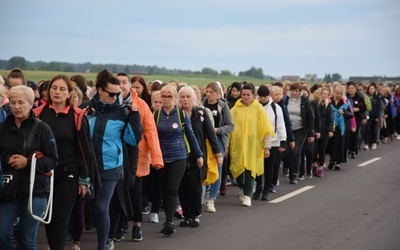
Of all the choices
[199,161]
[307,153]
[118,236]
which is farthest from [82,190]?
[307,153]

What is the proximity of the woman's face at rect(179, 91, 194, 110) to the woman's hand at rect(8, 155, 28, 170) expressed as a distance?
166 inches

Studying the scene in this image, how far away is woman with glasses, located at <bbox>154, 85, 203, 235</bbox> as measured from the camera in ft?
34.7

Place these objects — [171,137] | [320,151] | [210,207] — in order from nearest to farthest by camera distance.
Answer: [171,137] < [210,207] < [320,151]

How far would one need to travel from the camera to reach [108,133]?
8.87 metres

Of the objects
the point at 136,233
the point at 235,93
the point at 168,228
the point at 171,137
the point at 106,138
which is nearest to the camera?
the point at 106,138

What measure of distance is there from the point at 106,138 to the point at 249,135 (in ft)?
16.7

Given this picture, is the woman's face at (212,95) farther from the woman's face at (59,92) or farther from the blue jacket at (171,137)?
the woman's face at (59,92)

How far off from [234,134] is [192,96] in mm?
2405

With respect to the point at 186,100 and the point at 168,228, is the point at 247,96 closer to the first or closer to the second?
the point at 186,100

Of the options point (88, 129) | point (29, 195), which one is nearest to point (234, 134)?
point (88, 129)

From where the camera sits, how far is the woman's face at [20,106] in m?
7.54

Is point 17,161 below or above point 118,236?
above

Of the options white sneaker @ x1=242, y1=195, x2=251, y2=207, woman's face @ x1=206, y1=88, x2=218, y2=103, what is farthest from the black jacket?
white sneaker @ x1=242, y1=195, x2=251, y2=207

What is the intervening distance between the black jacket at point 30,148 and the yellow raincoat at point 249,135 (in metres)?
6.17
